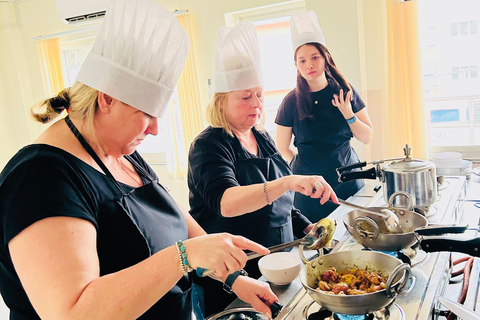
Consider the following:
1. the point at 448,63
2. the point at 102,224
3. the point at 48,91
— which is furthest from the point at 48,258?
the point at 48,91

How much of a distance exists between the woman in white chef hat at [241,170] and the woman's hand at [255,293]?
0.73 feet

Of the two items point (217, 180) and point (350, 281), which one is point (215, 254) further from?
point (217, 180)

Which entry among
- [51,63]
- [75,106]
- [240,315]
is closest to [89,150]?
[75,106]

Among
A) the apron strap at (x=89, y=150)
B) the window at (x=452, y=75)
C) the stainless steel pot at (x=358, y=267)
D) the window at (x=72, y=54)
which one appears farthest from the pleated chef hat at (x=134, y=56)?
the window at (x=72, y=54)

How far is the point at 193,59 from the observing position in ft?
12.9

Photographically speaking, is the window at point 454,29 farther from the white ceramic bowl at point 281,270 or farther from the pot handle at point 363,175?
the white ceramic bowl at point 281,270

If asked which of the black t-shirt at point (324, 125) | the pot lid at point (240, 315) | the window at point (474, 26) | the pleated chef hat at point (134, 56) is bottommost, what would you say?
the pot lid at point (240, 315)

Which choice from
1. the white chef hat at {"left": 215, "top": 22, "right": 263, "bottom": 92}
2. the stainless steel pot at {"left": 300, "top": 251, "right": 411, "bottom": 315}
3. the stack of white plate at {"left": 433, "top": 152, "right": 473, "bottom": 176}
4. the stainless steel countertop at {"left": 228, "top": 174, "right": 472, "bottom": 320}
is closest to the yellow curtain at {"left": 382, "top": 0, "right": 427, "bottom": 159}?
the stack of white plate at {"left": 433, "top": 152, "right": 473, "bottom": 176}

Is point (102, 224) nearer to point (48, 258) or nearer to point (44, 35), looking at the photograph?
point (48, 258)

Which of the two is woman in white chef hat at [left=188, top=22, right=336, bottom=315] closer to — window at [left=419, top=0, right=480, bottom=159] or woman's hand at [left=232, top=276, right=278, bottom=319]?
woman's hand at [left=232, top=276, right=278, bottom=319]

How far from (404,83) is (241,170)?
2055 millimetres

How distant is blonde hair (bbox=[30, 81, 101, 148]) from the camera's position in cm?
95

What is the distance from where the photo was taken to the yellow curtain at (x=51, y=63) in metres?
4.73

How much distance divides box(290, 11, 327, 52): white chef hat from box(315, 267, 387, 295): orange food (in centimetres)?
173
